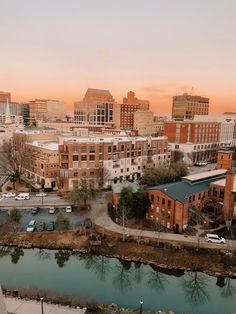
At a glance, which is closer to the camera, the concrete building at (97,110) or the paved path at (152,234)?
the paved path at (152,234)

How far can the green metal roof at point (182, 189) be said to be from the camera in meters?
29.6

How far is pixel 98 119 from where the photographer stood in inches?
5576

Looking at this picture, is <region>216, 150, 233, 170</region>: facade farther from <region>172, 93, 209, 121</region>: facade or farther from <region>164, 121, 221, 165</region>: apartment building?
<region>172, 93, 209, 121</region>: facade

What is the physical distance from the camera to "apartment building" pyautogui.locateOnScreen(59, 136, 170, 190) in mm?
42969

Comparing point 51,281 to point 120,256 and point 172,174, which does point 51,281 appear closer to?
point 120,256

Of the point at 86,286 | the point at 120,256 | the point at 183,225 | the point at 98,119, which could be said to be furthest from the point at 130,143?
the point at 98,119

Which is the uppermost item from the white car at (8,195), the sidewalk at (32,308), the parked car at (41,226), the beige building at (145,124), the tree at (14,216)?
the beige building at (145,124)

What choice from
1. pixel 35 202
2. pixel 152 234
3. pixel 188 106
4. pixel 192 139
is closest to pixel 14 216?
pixel 35 202

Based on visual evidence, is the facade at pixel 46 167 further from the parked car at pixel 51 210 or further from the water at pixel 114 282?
the water at pixel 114 282

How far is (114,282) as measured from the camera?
2294 cm

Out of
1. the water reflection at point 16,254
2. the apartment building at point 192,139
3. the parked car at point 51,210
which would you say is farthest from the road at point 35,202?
the apartment building at point 192,139

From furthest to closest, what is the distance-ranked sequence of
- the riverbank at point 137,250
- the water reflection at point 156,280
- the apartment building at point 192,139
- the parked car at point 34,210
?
the apartment building at point 192,139 → the parked car at point 34,210 → the riverbank at point 137,250 → the water reflection at point 156,280

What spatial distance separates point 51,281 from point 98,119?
123 m

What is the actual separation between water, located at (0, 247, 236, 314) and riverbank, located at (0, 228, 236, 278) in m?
0.59
